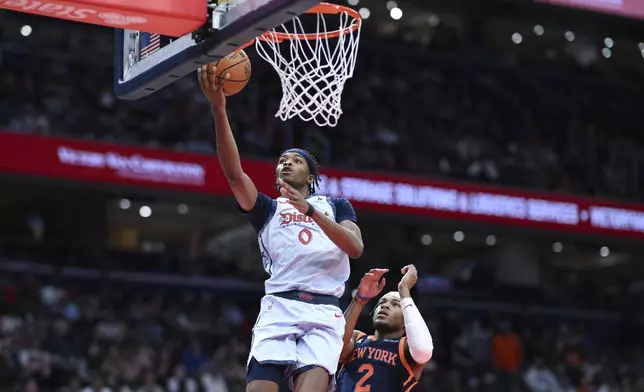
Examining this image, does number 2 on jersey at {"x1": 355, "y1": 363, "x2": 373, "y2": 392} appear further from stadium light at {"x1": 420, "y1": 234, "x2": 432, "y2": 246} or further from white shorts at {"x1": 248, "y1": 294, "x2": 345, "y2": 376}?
stadium light at {"x1": 420, "y1": 234, "x2": 432, "y2": 246}

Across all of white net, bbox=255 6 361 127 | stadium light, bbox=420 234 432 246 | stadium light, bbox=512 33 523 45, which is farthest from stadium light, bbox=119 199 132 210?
white net, bbox=255 6 361 127

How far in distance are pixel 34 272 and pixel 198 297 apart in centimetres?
239

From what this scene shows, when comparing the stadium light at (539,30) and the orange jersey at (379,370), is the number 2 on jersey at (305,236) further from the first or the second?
the stadium light at (539,30)

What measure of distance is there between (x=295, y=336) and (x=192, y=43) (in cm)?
151

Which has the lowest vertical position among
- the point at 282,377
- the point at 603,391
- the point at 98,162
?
the point at 603,391

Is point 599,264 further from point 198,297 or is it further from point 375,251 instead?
point 198,297

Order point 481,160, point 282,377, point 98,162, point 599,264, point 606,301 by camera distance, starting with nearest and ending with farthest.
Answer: point 282,377, point 98,162, point 481,160, point 606,301, point 599,264

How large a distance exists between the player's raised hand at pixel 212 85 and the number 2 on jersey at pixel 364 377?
1992mm

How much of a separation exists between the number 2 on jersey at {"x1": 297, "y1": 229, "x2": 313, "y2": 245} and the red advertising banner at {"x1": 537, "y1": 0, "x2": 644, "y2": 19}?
673 centimetres

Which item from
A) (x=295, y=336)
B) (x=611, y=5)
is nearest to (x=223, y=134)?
(x=295, y=336)

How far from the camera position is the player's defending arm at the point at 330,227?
5320 mm

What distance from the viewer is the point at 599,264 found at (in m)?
25.9

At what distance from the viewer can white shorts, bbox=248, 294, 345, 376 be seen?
18.8 feet

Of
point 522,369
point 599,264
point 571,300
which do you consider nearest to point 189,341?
point 522,369
